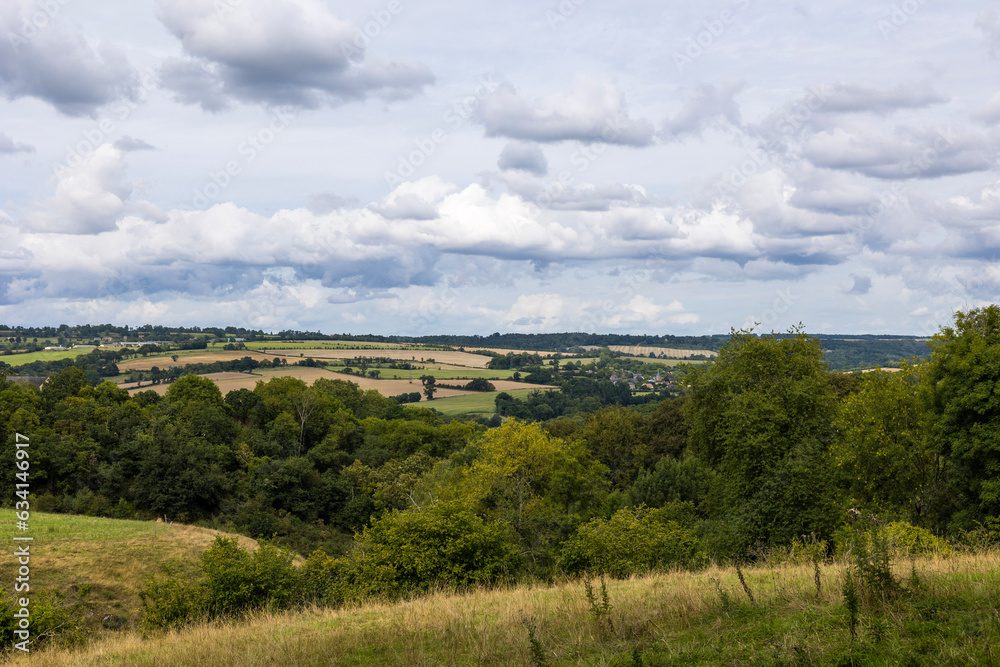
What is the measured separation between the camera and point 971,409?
78.3 ft

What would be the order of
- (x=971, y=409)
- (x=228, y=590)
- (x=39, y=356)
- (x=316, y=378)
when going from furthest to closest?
(x=39, y=356) < (x=316, y=378) < (x=971, y=409) < (x=228, y=590)

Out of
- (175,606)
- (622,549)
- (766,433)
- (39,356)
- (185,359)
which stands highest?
(766,433)

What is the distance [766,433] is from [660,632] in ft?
69.8

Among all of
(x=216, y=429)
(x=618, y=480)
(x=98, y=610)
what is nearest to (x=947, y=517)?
(x=98, y=610)

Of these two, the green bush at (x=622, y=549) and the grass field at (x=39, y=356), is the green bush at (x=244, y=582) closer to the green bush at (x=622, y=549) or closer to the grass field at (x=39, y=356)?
the green bush at (x=622, y=549)

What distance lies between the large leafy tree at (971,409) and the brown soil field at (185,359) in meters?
131

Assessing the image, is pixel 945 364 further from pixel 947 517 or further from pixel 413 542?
pixel 413 542

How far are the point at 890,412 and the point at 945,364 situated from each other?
4.51m

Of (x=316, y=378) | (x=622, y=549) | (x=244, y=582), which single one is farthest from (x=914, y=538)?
(x=316, y=378)

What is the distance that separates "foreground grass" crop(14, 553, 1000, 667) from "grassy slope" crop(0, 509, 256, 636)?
15801 mm

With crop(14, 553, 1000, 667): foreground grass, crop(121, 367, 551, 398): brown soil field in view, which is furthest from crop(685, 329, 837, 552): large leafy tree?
crop(121, 367, 551, 398): brown soil field

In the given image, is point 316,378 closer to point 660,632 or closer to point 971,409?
point 971,409

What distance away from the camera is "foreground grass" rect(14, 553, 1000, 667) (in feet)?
24.7

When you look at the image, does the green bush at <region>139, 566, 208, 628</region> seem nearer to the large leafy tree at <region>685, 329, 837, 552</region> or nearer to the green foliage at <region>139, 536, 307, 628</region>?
the green foliage at <region>139, 536, 307, 628</region>
